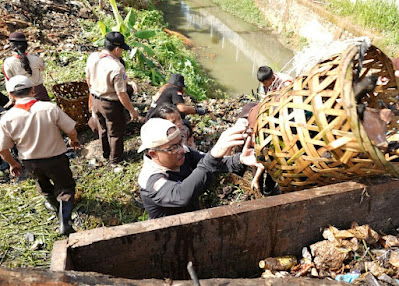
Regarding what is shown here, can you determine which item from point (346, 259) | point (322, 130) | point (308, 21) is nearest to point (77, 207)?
point (346, 259)

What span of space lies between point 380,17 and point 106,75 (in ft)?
30.4

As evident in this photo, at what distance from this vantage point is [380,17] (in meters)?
9.12

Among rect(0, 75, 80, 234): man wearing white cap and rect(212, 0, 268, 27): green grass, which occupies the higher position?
rect(212, 0, 268, 27): green grass

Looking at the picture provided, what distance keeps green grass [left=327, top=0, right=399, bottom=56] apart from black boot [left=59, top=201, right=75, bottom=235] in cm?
849

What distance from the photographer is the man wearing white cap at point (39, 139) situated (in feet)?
9.21

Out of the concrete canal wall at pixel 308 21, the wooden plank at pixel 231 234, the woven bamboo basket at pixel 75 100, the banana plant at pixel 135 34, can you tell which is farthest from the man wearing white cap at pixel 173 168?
the concrete canal wall at pixel 308 21

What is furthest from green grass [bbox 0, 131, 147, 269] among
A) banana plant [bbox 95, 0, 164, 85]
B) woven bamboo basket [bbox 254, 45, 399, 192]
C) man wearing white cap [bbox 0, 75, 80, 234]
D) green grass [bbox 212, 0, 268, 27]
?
green grass [bbox 212, 0, 268, 27]

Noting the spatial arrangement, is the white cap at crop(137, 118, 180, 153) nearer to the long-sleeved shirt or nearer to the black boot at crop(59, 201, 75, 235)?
the long-sleeved shirt

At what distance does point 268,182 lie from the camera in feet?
8.87

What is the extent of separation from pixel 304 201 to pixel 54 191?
9.20 feet

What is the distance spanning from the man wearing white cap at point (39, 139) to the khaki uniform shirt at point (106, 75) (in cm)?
87

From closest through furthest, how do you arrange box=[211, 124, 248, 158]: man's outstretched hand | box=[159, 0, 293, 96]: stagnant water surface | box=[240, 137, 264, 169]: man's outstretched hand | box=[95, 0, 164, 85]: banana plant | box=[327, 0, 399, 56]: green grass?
box=[211, 124, 248, 158]: man's outstretched hand → box=[240, 137, 264, 169]: man's outstretched hand → box=[95, 0, 164, 85]: banana plant → box=[327, 0, 399, 56]: green grass → box=[159, 0, 293, 96]: stagnant water surface

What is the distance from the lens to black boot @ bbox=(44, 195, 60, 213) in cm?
339

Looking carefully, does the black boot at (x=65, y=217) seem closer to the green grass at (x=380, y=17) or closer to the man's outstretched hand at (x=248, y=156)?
the man's outstretched hand at (x=248, y=156)
